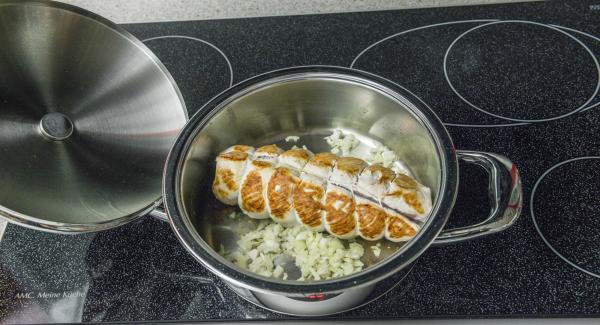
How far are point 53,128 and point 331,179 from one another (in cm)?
46

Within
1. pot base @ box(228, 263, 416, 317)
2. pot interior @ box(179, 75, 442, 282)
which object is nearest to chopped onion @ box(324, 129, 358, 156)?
pot interior @ box(179, 75, 442, 282)

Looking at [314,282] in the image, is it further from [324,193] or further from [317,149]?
[317,149]

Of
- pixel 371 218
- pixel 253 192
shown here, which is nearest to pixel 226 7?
pixel 253 192

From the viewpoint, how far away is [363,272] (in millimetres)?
599

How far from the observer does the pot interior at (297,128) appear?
78 centimetres

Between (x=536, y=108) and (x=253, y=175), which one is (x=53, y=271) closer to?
(x=253, y=175)

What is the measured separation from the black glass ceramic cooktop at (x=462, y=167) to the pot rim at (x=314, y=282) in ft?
0.45

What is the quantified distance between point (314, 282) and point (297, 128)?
0.39 meters

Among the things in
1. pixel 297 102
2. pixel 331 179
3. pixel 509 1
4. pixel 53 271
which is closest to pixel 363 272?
pixel 331 179

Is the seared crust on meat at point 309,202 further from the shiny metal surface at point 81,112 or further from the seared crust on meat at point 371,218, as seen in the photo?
the shiny metal surface at point 81,112

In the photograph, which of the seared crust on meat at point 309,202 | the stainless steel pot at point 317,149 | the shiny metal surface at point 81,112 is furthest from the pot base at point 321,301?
the shiny metal surface at point 81,112

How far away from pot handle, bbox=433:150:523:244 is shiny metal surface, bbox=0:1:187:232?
44cm

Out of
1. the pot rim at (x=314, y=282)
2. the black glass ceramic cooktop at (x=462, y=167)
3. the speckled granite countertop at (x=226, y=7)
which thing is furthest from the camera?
the speckled granite countertop at (x=226, y=7)

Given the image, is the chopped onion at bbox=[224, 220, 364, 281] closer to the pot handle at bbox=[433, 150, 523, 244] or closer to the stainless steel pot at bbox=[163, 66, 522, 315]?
the stainless steel pot at bbox=[163, 66, 522, 315]
